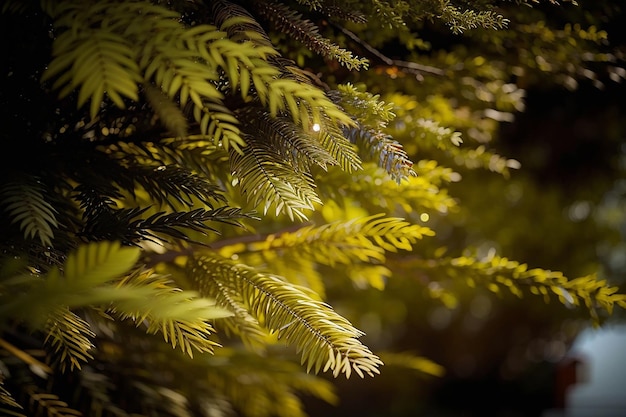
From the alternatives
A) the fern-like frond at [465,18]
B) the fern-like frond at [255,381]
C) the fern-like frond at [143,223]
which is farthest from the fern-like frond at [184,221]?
the fern-like frond at [255,381]

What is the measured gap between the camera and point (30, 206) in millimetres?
356

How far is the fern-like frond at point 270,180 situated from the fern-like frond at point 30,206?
5.2 inches

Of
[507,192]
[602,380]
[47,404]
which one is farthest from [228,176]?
[602,380]

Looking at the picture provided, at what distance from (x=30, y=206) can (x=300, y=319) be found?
20 cm

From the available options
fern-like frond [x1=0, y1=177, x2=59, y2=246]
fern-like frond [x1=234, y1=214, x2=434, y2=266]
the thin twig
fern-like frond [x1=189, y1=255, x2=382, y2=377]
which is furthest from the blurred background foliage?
fern-like frond [x1=0, y1=177, x2=59, y2=246]

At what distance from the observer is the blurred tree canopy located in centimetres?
28

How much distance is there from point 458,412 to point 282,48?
2016 millimetres

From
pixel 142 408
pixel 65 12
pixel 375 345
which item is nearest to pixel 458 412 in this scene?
pixel 375 345

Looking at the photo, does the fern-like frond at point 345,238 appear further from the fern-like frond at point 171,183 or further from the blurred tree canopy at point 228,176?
the fern-like frond at point 171,183

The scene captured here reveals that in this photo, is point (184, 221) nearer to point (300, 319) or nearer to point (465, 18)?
point (300, 319)

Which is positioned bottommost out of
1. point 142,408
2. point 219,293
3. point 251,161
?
point 142,408

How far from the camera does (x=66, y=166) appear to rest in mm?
444

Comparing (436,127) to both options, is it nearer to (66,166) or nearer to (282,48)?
(282,48)

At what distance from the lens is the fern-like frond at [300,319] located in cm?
33
